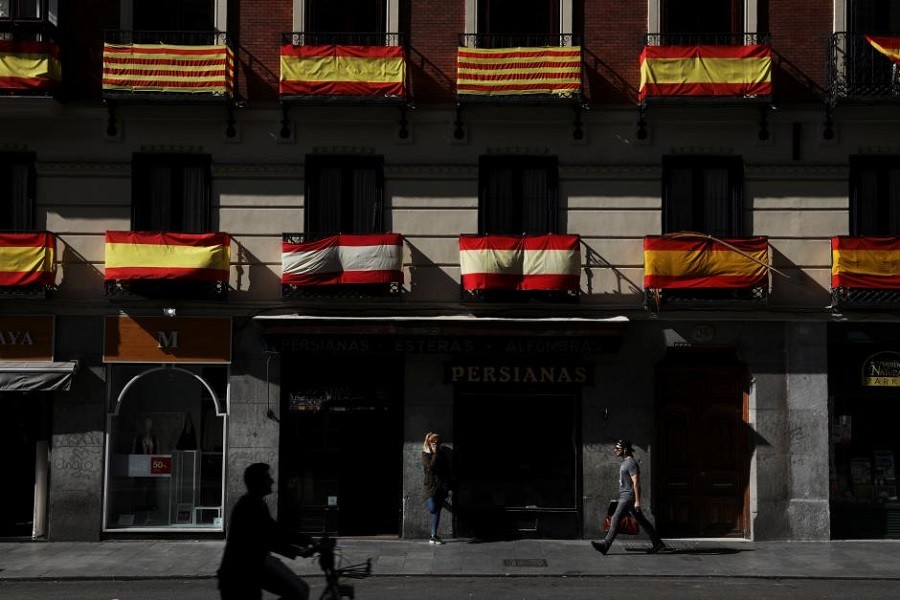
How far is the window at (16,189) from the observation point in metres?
19.6

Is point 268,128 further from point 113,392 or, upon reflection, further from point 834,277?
point 834,277

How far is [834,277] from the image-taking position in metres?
18.9

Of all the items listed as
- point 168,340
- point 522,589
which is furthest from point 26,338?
point 522,589

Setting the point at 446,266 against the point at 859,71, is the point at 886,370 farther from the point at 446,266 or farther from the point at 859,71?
the point at 446,266

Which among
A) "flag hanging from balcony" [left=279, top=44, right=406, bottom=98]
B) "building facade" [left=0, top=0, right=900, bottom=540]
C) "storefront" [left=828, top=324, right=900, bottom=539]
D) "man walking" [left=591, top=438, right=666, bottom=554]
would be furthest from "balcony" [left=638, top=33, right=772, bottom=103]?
"man walking" [left=591, top=438, right=666, bottom=554]

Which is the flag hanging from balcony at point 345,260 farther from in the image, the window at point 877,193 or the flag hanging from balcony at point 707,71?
the window at point 877,193

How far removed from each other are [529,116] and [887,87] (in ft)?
20.6

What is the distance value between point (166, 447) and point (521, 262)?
7.21 metres

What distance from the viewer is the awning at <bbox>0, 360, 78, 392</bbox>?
61.2ft

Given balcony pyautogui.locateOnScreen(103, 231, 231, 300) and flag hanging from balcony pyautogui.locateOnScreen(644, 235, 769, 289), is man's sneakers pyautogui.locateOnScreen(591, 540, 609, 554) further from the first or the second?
balcony pyautogui.locateOnScreen(103, 231, 231, 300)

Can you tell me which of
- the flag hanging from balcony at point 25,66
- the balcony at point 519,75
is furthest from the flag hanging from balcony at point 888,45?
the flag hanging from balcony at point 25,66

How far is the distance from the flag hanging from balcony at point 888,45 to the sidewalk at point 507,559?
8373 millimetres

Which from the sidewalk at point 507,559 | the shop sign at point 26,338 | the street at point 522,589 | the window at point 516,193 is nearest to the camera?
the street at point 522,589

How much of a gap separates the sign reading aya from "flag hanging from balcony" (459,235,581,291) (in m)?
4.61
